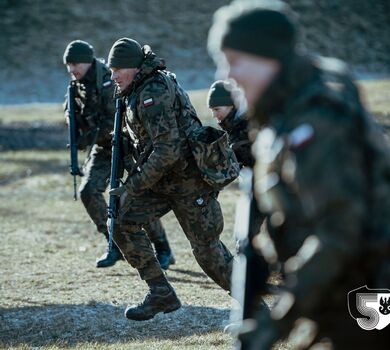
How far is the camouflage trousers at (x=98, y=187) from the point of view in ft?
33.8

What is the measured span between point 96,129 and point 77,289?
1.88m

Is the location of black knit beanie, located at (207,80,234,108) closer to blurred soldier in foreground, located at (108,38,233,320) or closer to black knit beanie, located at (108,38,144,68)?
blurred soldier in foreground, located at (108,38,233,320)

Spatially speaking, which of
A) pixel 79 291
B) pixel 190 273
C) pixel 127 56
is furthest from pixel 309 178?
pixel 190 273

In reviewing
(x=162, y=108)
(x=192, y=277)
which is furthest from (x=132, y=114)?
(x=192, y=277)

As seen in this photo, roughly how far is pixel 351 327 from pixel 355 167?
648 mm

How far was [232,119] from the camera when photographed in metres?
8.41

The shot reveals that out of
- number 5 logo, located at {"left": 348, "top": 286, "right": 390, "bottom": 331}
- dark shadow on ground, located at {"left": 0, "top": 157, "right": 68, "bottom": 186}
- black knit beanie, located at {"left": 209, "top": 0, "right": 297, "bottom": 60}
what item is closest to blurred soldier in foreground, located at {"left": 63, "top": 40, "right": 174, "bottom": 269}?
number 5 logo, located at {"left": 348, "top": 286, "right": 390, "bottom": 331}

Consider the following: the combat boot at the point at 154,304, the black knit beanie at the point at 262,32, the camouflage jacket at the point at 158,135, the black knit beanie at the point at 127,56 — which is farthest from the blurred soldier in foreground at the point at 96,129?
the black knit beanie at the point at 262,32

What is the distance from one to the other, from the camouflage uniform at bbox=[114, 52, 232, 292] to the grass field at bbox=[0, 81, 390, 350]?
0.54 meters

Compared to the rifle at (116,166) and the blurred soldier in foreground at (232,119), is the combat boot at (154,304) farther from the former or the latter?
the blurred soldier in foreground at (232,119)

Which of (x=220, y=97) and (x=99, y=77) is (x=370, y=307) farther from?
(x=99, y=77)

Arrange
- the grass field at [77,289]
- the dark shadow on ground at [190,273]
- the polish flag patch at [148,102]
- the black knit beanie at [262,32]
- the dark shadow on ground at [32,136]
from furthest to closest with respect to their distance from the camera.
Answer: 1. the dark shadow on ground at [32,136]
2. the dark shadow on ground at [190,273]
3. the grass field at [77,289]
4. the polish flag patch at [148,102]
5. the black knit beanie at [262,32]

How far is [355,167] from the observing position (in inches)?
127

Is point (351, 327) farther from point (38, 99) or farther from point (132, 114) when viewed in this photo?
point (38, 99)
